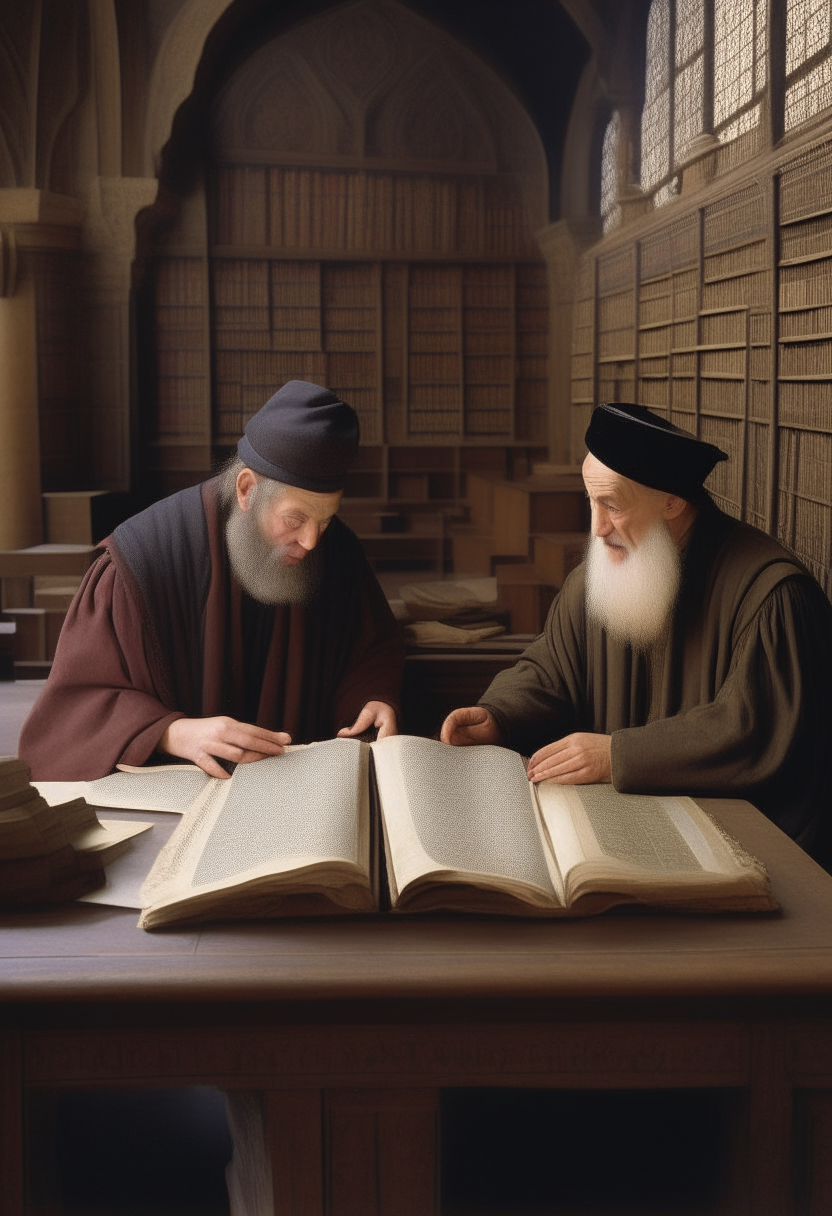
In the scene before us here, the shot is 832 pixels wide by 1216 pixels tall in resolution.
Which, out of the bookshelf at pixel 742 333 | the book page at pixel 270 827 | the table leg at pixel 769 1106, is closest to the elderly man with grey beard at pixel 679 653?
the book page at pixel 270 827

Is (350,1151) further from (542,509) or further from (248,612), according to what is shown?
(542,509)

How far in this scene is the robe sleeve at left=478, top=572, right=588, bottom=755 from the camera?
8.30ft

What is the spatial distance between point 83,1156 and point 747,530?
174cm

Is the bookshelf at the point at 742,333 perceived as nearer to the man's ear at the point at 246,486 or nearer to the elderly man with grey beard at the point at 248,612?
the elderly man with grey beard at the point at 248,612

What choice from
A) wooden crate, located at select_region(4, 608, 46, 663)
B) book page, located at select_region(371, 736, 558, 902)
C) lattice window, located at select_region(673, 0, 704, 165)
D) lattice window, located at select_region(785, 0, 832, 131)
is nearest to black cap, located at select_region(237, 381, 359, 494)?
book page, located at select_region(371, 736, 558, 902)

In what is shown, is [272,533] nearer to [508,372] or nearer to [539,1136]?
[539,1136]

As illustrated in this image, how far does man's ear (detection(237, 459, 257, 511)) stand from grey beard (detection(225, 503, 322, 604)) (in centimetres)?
2

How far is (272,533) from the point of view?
271cm

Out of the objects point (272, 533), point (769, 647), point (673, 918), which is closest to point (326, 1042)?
point (673, 918)

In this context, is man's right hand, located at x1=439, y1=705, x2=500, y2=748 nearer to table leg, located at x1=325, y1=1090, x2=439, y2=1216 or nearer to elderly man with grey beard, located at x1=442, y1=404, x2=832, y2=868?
Answer: elderly man with grey beard, located at x1=442, y1=404, x2=832, y2=868

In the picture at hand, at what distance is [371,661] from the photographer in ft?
9.65

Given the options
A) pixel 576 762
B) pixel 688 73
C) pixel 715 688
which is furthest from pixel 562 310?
pixel 576 762

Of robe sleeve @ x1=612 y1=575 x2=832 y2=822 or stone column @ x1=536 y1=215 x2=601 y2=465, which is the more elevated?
stone column @ x1=536 y1=215 x2=601 y2=465

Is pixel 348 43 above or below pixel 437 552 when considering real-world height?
above
